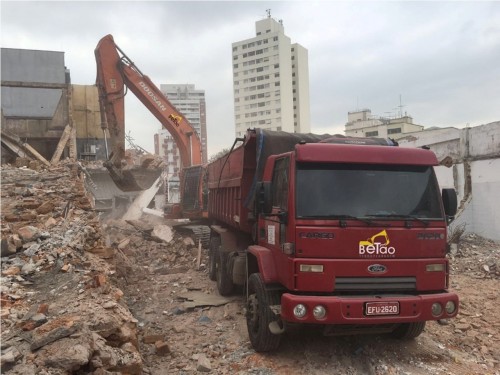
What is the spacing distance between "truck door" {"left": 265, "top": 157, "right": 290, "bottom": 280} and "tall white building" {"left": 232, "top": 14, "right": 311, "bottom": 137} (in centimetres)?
6987

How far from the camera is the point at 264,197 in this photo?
16.1 ft

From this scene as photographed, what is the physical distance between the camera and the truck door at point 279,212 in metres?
4.68

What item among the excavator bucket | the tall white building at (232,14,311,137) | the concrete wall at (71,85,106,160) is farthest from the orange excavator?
the tall white building at (232,14,311,137)

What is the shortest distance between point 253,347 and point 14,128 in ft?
52.5

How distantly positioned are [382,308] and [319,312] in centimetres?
64

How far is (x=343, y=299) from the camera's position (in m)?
4.21

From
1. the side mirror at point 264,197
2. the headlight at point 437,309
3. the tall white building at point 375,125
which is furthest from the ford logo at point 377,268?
the tall white building at point 375,125

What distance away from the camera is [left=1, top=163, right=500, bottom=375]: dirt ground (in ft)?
12.0

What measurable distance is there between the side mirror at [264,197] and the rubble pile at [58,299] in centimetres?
200

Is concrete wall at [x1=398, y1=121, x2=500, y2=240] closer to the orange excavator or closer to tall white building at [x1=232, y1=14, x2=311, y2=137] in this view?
the orange excavator

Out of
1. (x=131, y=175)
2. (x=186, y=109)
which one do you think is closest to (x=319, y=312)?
(x=131, y=175)

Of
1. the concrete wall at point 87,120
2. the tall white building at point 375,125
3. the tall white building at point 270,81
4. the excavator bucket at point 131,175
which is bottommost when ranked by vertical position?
the excavator bucket at point 131,175

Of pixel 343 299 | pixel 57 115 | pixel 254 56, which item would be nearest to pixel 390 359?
pixel 343 299

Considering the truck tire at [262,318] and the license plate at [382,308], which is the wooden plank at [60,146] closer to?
the truck tire at [262,318]
